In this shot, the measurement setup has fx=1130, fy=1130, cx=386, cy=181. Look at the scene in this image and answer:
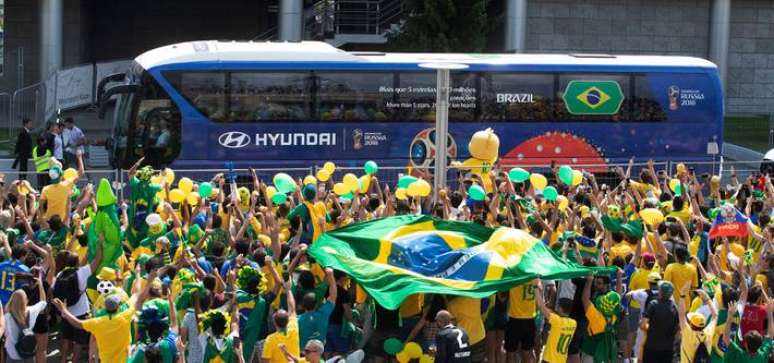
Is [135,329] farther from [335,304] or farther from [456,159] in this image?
[456,159]

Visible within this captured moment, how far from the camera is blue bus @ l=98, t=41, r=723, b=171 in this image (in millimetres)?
19109

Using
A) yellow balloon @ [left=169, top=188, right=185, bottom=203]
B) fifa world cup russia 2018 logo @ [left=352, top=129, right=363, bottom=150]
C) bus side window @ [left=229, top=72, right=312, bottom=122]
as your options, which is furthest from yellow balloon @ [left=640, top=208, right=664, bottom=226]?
bus side window @ [left=229, top=72, right=312, bottom=122]

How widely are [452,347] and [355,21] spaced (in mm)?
23906

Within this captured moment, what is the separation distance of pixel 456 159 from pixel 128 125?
18.8 ft

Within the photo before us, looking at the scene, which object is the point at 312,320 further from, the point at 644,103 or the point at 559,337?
the point at 644,103

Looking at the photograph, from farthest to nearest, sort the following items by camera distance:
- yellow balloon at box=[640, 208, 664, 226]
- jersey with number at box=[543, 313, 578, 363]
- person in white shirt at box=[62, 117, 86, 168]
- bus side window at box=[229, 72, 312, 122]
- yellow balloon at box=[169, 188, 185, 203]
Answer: person in white shirt at box=[62, 117, 86, 168] < bus side window at box=[229, 72, 312, 122] < yellow balloon at box=[169, 188, 185, 203] < yellow balloon at box=[640, 208, 664, 226] < jersey with number at box=[543, 313, 578, 363]

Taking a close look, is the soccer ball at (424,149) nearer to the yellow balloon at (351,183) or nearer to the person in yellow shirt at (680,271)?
the yellow balloon at (351,183)

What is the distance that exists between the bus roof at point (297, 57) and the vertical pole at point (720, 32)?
12.8 m

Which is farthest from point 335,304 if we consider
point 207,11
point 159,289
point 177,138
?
point 207,11

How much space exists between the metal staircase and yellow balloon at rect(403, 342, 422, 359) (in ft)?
72.6

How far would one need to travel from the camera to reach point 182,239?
11.4 meters

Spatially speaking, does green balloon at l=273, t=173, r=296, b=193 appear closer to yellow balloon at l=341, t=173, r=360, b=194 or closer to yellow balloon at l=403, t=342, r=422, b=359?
yellow balloon at l=341, t=173, r=360, b=194

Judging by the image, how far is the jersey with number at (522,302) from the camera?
33.3 feet

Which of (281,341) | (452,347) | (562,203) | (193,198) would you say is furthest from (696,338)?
(193,198)
